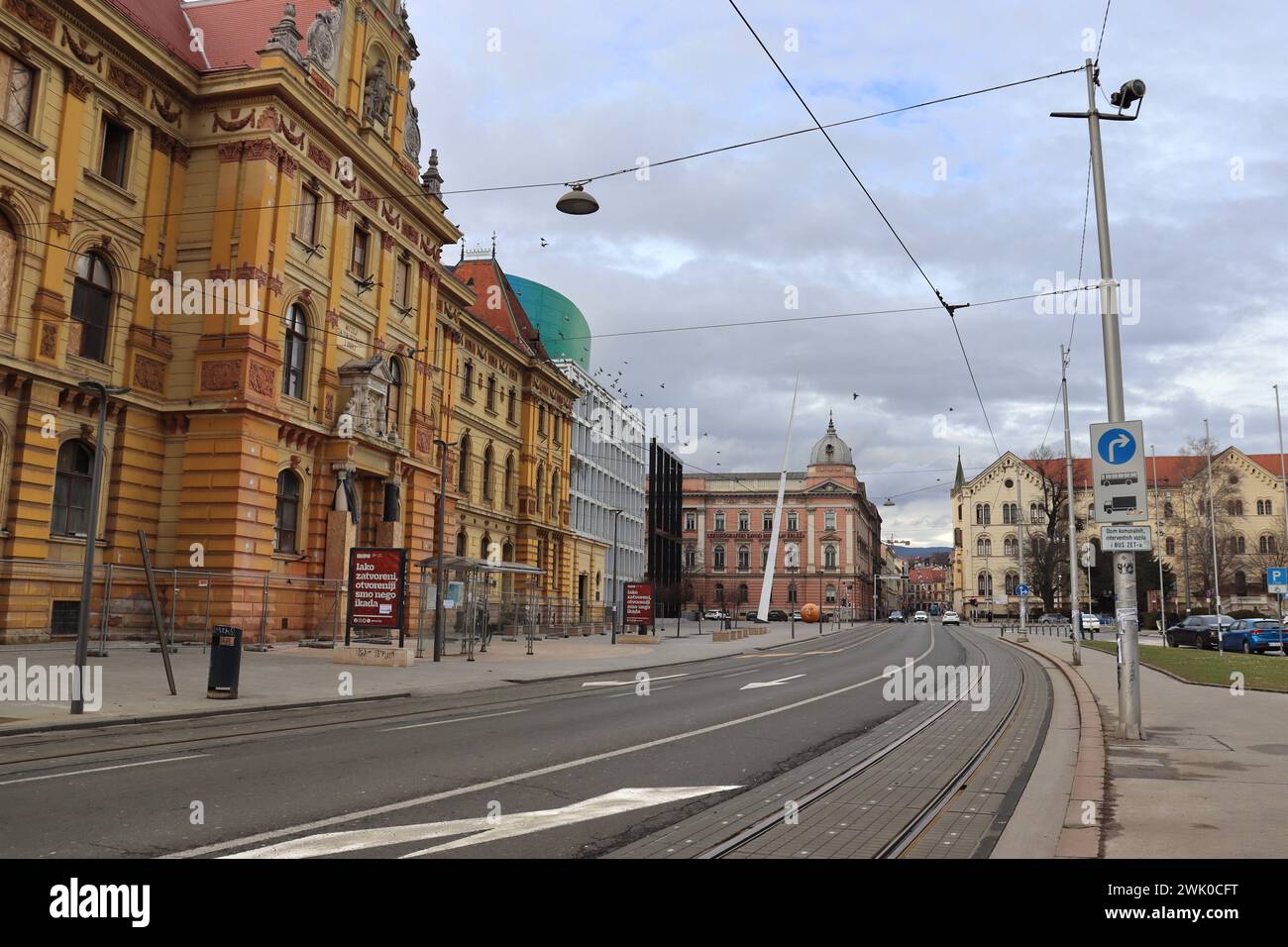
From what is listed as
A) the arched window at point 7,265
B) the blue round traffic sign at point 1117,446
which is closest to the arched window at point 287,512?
the arched window at point 7,265

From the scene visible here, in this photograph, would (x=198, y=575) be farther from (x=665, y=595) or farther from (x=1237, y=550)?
(x=1237, y=550)

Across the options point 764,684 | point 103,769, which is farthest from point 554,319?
point 103,769

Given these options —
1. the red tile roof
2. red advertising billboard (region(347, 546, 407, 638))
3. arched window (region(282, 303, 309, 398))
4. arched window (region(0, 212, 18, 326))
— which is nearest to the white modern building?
arched window (region(282, 303, 309, 398))

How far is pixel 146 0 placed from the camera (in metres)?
30.2

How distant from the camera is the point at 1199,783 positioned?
847 centimetres

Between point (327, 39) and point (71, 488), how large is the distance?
1694 centimetres

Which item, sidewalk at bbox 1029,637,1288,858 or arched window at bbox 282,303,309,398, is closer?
sidewalk at bbox 1029,637,1288,858

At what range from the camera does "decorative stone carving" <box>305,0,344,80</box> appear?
102 ft

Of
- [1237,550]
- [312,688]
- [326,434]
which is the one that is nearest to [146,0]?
[326,434]

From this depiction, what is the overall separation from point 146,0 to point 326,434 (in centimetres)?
1466

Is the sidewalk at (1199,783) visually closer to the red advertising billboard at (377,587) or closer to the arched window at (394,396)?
the red advertising billboard at (377,587)

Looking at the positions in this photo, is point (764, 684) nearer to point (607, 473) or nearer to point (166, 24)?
point (166, 24)

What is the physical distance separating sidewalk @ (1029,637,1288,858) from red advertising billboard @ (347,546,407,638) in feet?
52.0
